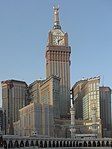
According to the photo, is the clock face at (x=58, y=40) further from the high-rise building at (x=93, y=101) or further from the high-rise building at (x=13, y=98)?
the high-rise building at (x=13, y=98)

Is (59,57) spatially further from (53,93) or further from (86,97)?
(53,93)

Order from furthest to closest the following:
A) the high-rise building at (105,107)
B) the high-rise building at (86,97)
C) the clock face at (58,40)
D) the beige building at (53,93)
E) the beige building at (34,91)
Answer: the clock face at (58,40)
the beige building at (34,91)
the high-rise building at (105,107)
the high-rise building at (86,97)
the beige building at (53,93)

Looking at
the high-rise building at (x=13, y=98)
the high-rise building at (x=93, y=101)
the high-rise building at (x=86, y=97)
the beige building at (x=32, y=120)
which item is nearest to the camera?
the beige building at (x=32, y=120)

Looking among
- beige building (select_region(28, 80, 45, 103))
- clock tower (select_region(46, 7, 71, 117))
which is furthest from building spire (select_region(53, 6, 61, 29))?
beige building (select_region(28, 80, 45, 103))

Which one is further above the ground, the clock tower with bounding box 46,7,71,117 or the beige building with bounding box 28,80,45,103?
the clock tower with bounding box 46,7,71,117

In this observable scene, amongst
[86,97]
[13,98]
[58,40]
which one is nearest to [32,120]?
[86,97]

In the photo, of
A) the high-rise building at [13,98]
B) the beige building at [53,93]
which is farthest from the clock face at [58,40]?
the high-rise building at [13,98]

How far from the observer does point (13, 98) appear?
161875 mm

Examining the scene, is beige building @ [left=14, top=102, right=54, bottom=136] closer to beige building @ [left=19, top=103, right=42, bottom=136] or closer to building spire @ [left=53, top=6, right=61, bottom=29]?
beige building @ [left=19, top=103, right=42, bottom=136]

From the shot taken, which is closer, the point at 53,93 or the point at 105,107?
the point at 53,93

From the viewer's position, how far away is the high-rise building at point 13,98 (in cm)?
15815

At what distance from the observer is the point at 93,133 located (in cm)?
12925

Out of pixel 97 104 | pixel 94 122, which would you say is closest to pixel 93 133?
pixel 94 122

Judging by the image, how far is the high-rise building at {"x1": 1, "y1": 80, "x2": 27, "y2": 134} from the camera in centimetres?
15815
